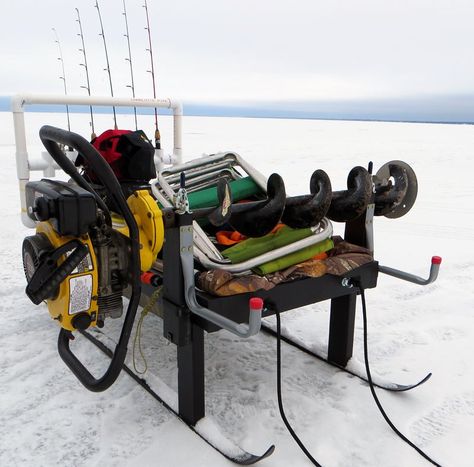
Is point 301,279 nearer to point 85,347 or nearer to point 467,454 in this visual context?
point 467,454

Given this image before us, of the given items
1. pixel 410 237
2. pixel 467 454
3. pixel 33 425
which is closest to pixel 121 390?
pixel 33 425

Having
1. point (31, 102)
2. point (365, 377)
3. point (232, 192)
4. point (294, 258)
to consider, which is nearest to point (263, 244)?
point (294, 258)

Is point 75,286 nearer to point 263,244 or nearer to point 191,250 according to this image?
point 191,250

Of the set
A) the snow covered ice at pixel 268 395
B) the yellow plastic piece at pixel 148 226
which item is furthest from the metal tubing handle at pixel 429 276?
the yellow plastic piece at pixel 148 226

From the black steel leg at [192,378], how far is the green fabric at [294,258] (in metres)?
0.36

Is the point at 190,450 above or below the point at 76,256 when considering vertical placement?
below

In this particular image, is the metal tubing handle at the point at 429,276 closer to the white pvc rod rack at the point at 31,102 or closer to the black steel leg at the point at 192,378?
the black steel leg at the point at 192,378

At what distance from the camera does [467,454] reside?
6.54 feet

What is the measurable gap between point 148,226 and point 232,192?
2.15ft

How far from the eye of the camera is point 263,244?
83.6 inches

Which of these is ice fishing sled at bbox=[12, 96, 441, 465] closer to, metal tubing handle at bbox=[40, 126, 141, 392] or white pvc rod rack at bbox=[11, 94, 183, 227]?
metal tubing handle at bbox=[40, 126, 141, 392]

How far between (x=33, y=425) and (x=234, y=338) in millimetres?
1210

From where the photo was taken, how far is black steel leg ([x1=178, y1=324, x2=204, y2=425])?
201cm

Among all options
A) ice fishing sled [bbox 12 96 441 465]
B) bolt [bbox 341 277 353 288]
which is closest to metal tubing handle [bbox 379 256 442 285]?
ice fishing sled [bbox 12 96 441 465]
